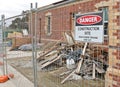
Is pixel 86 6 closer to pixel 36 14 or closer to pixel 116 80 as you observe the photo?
pixel 36 14

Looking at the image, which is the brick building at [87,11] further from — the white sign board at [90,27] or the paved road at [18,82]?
the paved road at [18,82]

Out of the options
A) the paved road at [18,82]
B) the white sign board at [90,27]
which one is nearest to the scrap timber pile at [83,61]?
the paved road at [18,82]

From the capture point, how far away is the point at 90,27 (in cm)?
410

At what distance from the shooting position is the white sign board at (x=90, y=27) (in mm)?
3908

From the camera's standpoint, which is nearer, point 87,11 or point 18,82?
point 87,11

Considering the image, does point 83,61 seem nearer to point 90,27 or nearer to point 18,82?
point 18,82

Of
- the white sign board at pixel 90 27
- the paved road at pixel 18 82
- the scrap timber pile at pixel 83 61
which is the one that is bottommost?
the paved road at pixel 18 82

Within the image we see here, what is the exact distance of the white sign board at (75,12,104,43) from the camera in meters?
3.91

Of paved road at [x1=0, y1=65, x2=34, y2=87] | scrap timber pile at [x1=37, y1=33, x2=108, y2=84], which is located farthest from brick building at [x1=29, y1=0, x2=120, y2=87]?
paved road at [x1=0, y1=65, x2=34, y2=87]

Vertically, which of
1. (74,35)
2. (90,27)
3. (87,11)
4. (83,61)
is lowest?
(83,61)

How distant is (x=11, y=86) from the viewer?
7.89 metres

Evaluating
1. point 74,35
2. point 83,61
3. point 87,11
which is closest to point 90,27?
point 74,35

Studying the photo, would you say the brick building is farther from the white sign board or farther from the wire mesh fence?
the white sign board

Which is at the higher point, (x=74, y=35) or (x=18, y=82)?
(x=74, y=35)
